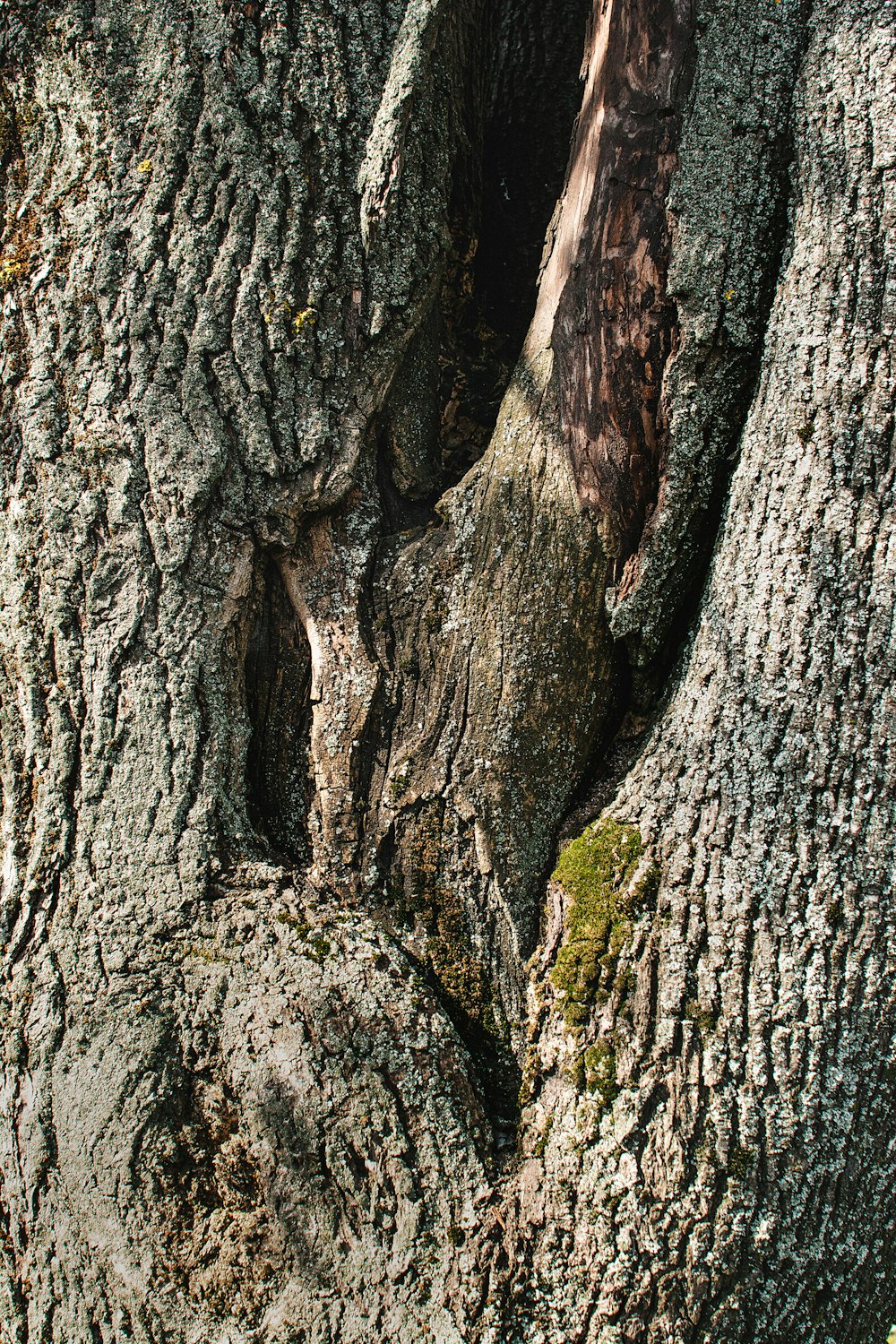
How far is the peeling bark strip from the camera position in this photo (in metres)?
1.75

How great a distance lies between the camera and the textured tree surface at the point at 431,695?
1468 millimetres

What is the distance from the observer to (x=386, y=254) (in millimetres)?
1855

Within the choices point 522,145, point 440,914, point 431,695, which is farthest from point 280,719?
point 522,145

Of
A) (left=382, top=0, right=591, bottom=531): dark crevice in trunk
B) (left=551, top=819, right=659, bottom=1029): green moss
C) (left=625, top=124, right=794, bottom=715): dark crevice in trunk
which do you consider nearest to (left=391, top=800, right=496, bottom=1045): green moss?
(left=551, top=819, right=659, bottom=1029): green moss

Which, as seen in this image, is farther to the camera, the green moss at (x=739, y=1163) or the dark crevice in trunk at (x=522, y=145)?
the dark crevice in trunk at (x=522, y=145)

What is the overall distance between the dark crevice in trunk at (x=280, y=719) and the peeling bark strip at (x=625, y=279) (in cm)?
66

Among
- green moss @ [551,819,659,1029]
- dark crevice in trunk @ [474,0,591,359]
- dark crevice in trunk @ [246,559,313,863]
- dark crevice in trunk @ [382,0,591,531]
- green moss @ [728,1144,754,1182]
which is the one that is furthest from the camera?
dark crevice in trunk @ [474,0,591,359]

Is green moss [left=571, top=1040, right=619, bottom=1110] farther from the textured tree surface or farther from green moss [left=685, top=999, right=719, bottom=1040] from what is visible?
green moss [left=685, top=999, right=719, bottom=1040]

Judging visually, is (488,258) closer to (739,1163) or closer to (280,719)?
(280,719)

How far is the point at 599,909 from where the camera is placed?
1614 mm

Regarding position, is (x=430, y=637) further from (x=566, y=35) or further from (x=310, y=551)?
(x=566, y=35)

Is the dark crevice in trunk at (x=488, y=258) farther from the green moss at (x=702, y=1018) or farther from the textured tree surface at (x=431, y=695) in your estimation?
the green moss at (x=702, y=1018)

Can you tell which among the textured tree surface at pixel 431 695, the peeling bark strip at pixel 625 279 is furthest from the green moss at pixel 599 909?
the peeling bark strip at pixel 625 279

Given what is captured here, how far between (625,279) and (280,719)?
111cm
